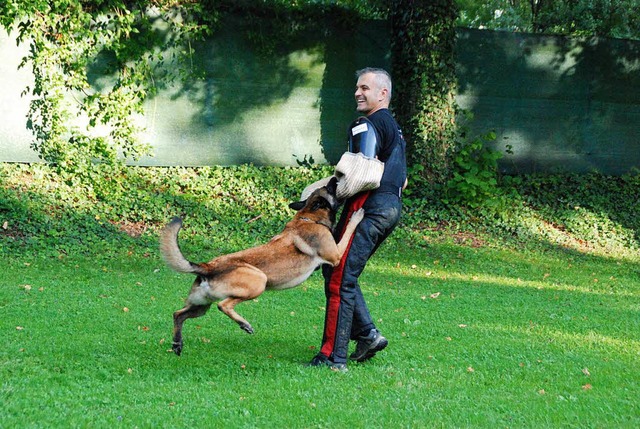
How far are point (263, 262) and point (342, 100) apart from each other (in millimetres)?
9052

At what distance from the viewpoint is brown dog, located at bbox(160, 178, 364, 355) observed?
5.55 m

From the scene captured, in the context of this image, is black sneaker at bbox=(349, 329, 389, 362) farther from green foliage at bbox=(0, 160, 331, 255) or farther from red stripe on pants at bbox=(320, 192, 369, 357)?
green foliage at bbox=(0, 160, 331, 255)

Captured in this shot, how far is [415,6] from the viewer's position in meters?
13.4

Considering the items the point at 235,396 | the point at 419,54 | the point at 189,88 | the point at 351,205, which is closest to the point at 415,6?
the point at 419,54

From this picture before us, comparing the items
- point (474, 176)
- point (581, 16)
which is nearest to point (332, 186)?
point (474, 176)

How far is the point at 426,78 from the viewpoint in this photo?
13453mm

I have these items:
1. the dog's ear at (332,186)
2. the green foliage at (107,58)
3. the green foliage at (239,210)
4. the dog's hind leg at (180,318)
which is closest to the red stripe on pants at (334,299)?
the dog's ear at (332,186)

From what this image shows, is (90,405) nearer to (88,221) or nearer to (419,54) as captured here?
(88,221)

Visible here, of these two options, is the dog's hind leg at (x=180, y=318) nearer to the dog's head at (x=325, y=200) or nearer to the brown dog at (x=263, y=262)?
the brown dog at (x=263, y=262)

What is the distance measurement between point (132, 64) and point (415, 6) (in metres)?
4.96

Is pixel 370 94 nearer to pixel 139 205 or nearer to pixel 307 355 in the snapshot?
pixel 307 355

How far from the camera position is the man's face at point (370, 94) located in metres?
5.70

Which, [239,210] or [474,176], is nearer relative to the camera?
[239,210]

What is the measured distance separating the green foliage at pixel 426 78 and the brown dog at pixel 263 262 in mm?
7752
